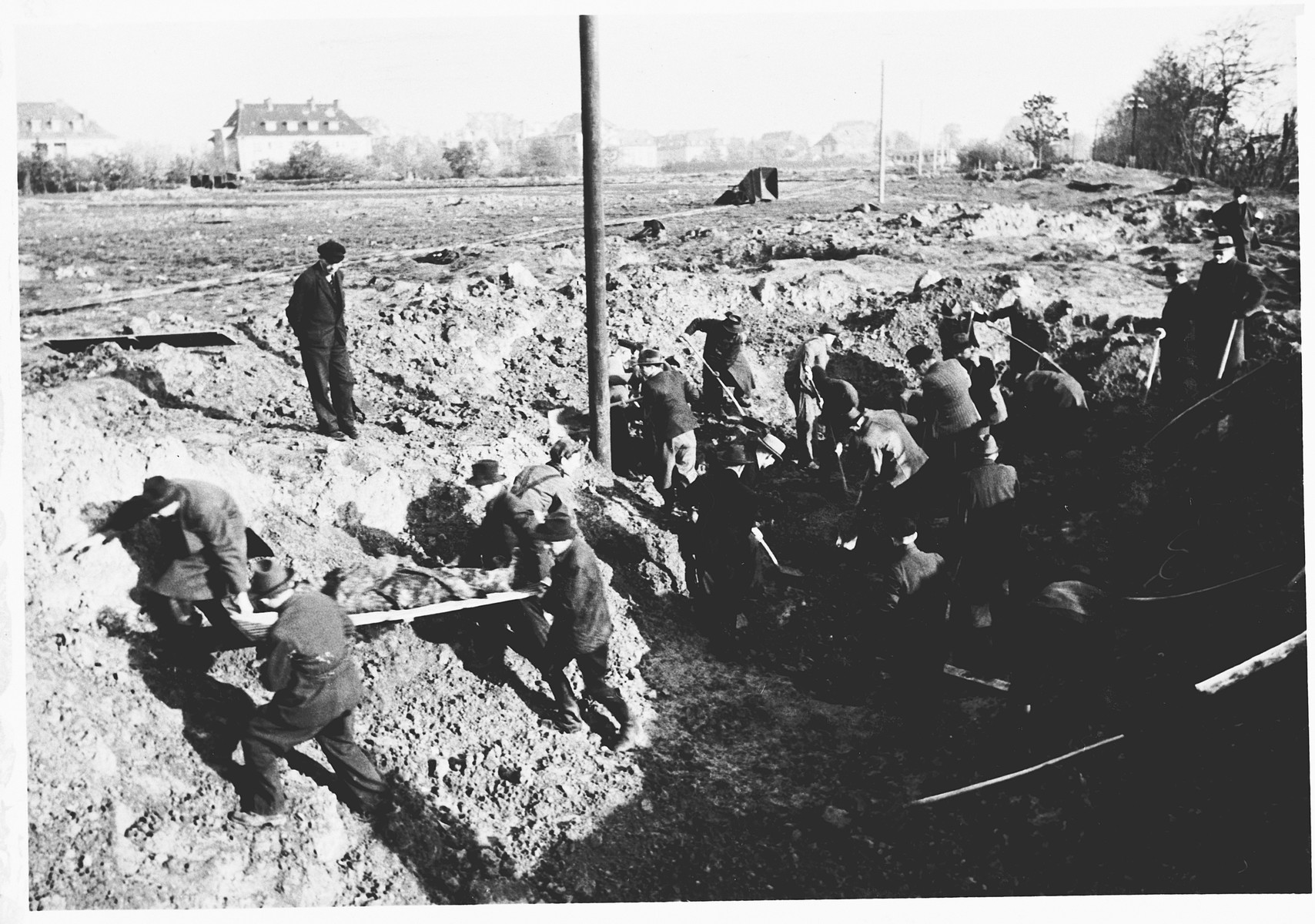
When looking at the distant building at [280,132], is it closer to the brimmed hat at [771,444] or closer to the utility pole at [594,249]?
the utility pole at [594,249]

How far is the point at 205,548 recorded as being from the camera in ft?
18.4

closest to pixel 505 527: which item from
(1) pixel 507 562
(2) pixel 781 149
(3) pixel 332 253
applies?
(1) pixel 507 562

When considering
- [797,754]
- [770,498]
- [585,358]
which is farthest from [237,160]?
[797,754]

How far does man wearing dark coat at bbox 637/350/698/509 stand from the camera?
27.5 ft

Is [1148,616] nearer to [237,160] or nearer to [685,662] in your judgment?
[685,662]

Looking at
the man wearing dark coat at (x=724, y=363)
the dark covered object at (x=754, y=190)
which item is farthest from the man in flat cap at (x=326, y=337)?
the dark covered object at (x=754, y=190)

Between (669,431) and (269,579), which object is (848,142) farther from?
(269,579)

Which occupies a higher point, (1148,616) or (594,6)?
(594,6)

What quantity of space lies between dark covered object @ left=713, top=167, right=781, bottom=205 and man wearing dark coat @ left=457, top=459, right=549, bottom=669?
13.9 metres

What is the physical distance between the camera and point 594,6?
6.64 meters

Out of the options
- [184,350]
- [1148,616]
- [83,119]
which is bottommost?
[1148,616]

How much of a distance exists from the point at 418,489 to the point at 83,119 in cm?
369

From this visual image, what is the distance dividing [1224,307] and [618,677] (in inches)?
235

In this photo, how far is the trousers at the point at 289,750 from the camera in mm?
5191
